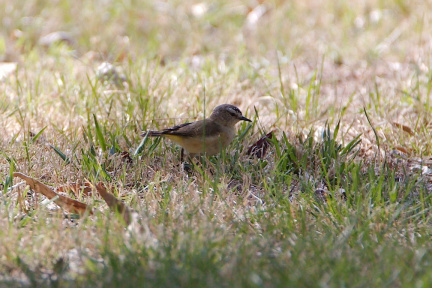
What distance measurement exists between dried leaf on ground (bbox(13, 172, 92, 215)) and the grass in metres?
0.09

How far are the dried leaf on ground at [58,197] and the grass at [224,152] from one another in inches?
3.5

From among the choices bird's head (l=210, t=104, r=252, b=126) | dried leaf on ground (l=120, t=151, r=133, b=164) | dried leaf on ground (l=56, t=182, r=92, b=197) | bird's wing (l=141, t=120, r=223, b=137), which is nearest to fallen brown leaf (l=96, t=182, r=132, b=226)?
dried leaf on ground (l=56, t=182, r=92, b=197)

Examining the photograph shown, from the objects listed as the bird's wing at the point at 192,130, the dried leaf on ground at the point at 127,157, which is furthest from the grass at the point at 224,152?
the bird's wing at the point at 192,130

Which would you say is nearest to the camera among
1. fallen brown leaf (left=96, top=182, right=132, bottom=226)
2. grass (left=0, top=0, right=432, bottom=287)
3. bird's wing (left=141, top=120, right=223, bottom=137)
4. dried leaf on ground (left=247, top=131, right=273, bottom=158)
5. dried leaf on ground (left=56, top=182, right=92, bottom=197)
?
grass (left=0, top=0, right=432, bottom=287)

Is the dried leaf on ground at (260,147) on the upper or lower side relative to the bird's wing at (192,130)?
lower

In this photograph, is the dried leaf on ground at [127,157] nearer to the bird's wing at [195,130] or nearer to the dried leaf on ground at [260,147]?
the bird's wing at [195,130]

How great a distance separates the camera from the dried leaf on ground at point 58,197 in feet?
13.3

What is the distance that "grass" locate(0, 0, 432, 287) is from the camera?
3.24 meters

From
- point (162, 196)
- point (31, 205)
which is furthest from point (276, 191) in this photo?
point (31, 205)

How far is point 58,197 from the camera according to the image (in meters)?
4.07

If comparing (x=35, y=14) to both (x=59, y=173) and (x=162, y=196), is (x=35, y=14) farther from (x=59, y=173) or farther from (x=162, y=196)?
(x=162, y=196)

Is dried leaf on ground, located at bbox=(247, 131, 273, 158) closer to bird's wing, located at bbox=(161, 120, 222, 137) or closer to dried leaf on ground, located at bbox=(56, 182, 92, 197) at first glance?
bird's wing, located at bbox=(161, 120, 222, 137)

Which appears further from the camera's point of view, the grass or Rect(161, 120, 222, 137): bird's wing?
Rect(161, 120, 222, 137): bird's wing

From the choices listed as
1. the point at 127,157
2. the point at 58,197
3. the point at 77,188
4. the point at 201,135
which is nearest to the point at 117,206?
the point at 58,197
